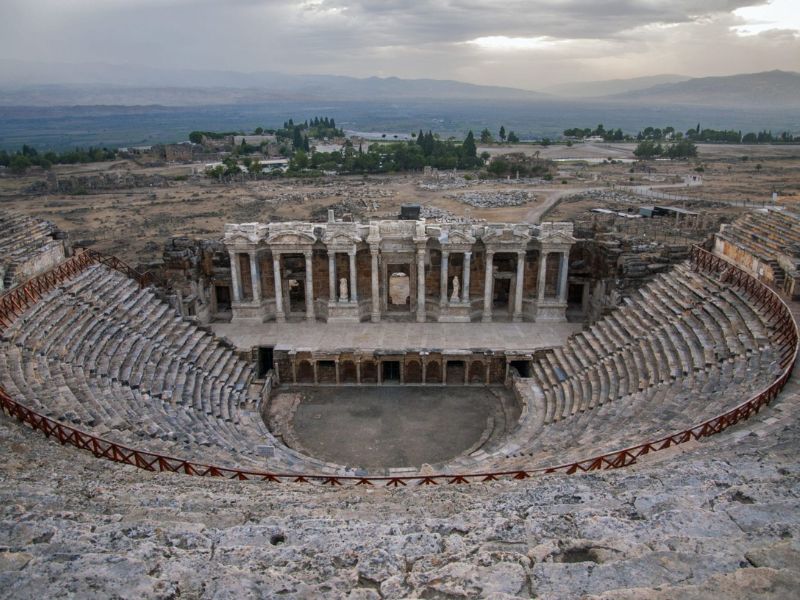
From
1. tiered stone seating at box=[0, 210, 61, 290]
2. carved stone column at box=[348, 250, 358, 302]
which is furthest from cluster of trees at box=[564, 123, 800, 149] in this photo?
tiered stone seating at box=[0, 210, 61, 290]

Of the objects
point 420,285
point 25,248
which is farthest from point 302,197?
point 25,248

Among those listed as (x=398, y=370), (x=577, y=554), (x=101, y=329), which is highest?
(x=577, y=554)

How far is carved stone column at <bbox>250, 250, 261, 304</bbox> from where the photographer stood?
29297 mm

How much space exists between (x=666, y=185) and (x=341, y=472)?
254 ft

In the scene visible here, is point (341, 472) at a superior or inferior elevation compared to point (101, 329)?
inferior

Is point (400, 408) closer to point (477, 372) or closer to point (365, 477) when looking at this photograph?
point (477, 372)

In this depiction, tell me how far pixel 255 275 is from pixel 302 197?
44034 mm

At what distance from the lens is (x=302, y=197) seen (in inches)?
2837

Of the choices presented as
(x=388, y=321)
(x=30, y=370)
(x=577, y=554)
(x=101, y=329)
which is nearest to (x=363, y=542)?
(x=577, y=554)

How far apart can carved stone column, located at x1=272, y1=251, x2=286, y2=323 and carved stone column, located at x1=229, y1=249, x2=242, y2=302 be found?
172 centimetres

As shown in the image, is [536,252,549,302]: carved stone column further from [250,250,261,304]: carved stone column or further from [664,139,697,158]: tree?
[664,139,697,158]: tree

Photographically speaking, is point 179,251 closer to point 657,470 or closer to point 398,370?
point 398,370

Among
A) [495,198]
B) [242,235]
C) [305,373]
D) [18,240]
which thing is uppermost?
[18,240]

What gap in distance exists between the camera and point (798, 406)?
14.5 meters
